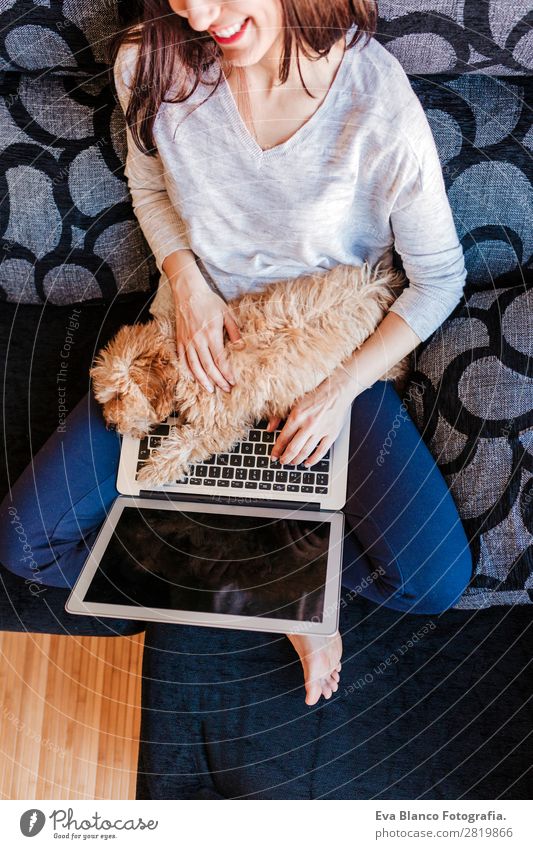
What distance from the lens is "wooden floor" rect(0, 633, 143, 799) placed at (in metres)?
1.09

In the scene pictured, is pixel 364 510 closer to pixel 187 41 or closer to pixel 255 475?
pixel 255 475

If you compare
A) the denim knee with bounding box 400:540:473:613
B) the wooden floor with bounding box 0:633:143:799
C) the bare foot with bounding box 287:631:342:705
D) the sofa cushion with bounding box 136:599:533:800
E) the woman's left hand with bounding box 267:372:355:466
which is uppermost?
the woman's left hand with bounding box 267:372:355:466

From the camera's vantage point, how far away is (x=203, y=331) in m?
0.81

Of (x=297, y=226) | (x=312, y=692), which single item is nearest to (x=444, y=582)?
(x=312, y=692)

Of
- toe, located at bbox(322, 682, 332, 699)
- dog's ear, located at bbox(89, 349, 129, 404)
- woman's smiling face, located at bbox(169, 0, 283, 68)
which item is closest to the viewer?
woman's smiling face, located at bbox(169, 0, 283, 68)

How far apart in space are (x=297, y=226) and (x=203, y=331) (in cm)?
18

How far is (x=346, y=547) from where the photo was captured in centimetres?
88

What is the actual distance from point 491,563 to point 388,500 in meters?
0.16

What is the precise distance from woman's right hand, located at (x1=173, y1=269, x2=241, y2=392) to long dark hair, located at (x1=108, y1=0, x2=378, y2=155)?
0.19 metres

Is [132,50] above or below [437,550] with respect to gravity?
above

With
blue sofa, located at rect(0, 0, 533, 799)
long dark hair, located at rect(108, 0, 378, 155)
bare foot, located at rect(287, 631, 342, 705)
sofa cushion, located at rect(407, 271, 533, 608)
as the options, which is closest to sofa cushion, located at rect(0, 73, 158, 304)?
blue sofa, located at rect(0, 0, 533, 799)

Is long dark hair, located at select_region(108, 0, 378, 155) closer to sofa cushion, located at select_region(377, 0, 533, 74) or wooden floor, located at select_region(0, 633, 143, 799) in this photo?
sofa cushion, located at select_region(377, 0, 533, 74)
